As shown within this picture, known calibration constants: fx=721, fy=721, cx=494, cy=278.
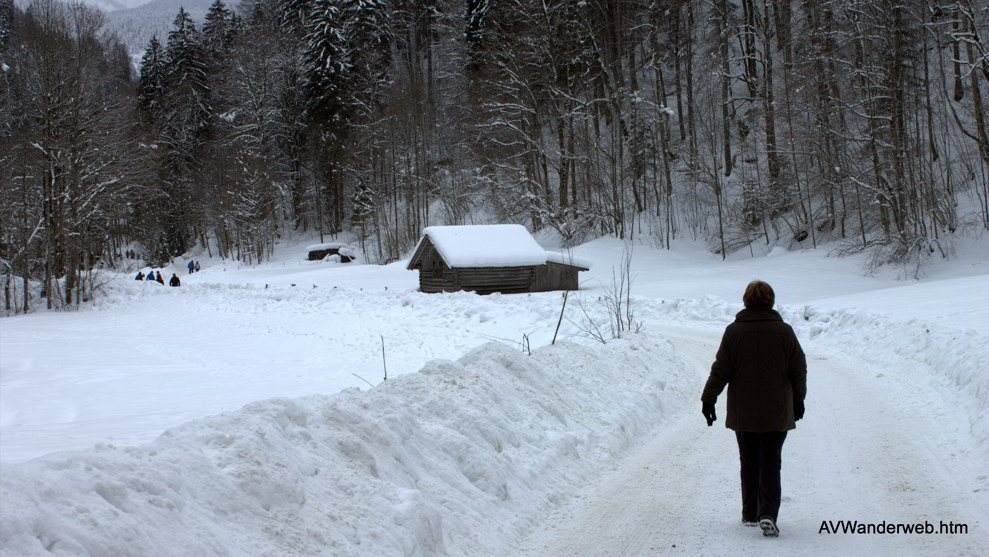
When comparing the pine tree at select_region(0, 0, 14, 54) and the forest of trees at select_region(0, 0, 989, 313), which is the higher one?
the pine tree at select_region(0, 0, 14, 54)

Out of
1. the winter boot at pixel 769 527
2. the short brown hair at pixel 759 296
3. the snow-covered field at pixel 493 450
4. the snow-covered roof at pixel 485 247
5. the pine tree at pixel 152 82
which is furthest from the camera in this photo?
the pine tree at pixel 152 82

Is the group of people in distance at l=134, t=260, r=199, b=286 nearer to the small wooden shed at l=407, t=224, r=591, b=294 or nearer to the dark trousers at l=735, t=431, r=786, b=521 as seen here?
the small wooden shed at l=407, t=224, r=591, b=294

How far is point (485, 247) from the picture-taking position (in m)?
30.7

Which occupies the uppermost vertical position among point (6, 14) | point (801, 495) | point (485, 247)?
point (6, 14)

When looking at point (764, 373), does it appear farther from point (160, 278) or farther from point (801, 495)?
point (160, 278)

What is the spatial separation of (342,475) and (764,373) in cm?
299

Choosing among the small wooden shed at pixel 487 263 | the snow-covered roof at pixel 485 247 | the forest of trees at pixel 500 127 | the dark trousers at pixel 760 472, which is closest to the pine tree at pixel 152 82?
the forest of trees at pixel 500 127

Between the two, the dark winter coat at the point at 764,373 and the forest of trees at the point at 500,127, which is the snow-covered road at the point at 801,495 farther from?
the forest of trees at the point at 500,127

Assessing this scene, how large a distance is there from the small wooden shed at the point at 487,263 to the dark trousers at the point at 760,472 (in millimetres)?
24453

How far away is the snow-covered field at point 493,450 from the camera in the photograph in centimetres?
365

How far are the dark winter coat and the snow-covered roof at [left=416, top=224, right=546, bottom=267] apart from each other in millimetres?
24389

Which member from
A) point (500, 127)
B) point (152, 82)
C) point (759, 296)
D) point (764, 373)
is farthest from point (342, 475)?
point (152, 82)

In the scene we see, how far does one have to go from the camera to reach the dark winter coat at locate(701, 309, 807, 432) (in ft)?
16.6

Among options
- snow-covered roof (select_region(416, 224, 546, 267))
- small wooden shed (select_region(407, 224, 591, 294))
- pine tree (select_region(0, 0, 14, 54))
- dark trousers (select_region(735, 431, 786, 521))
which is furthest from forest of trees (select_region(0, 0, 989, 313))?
dark trousers (select_region(735, 431, 786, 521))
